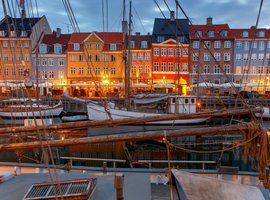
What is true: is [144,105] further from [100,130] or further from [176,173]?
[176,173]

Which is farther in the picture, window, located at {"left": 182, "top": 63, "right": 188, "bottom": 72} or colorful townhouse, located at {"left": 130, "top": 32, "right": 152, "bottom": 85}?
window, located at {"left": 182, "top": 63, "right": 188, "bottom": 72}

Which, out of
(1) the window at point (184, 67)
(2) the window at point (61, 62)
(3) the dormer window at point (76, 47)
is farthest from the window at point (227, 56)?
(2) the window at point (61, 62)

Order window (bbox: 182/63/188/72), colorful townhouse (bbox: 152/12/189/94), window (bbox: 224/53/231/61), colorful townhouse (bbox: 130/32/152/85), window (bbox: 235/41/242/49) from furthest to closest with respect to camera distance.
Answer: window (bbox: 224/53/231/61) → window (bbox: 235/41/242/49) → window (bbox: 182/63/188/72) → colorful townhouse (bbox: 130/32/152/85) → colorful townhouse (bbox: 152/12/189/94)

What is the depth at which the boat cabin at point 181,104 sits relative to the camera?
26812mm

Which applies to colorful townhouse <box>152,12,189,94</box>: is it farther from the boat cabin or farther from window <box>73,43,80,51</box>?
the boat cabin

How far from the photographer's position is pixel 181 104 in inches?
1059

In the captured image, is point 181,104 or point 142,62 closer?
point 181,104

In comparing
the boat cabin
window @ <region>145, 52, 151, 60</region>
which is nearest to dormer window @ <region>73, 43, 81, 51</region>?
window @ <region>145, 52, 151, 60</region>

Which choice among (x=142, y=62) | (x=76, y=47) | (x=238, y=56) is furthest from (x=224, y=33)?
(x=76, y=47)

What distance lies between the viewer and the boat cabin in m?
26.8

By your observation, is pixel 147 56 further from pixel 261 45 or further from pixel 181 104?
pixel 181 104

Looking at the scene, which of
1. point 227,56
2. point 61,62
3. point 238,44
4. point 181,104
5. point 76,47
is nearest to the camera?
point 181,104

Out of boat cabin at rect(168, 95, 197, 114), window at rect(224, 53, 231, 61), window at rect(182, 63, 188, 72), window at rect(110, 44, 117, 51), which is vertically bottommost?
boat cabin at rect(168, 95, 197, 114)

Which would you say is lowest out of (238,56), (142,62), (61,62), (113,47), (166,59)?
(142,62)
